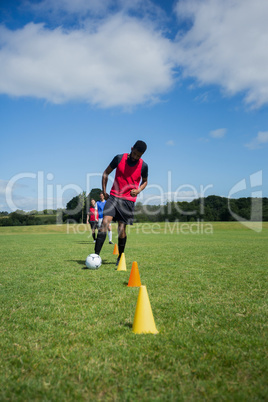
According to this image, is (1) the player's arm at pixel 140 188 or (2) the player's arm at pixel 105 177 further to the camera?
(2) the player's arm at pixel 105 177

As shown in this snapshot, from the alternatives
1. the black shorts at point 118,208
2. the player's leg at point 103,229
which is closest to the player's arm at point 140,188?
the black shorts at point 118,208

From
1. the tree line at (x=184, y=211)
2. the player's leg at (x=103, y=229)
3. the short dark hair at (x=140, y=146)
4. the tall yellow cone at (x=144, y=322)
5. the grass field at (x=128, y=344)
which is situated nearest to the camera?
the grass field at (x=128, y=344)

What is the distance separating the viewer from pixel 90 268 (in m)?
6.25

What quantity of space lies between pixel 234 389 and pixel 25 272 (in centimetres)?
529

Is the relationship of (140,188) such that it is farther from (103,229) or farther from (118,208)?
(103,229)

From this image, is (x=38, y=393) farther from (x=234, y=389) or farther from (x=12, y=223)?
(x=12, y=223)

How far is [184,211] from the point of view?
70125 mm

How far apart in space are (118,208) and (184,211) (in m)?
65.3

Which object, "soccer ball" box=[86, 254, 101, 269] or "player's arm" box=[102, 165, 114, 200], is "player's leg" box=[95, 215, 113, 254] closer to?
"soccer ball" box=[86, 254, 101, 269]

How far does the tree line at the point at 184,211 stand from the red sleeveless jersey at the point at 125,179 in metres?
52.9

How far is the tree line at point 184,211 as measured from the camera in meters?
61.9

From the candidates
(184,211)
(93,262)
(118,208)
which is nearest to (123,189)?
(118,208)

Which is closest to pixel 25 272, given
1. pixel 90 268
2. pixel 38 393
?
pixel 90 268

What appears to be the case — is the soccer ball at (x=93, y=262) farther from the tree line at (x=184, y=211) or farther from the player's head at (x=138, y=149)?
the tree line at (x=184, y=211)
